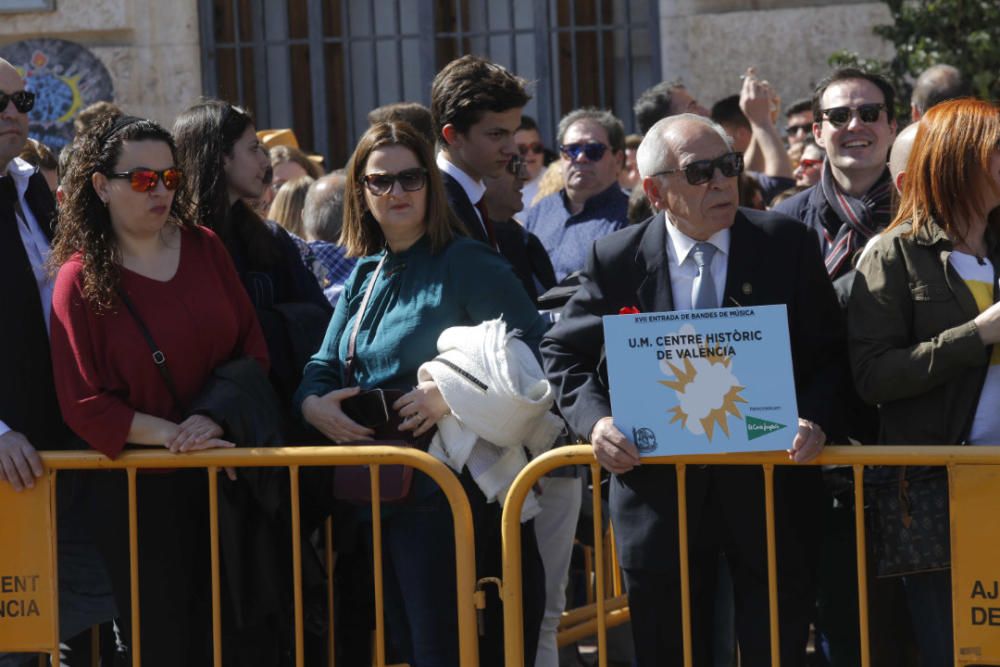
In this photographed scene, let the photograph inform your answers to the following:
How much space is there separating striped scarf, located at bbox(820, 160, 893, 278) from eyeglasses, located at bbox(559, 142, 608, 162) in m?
1.92

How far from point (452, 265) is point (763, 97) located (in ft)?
10.0

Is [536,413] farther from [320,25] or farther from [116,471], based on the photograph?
[320,25]

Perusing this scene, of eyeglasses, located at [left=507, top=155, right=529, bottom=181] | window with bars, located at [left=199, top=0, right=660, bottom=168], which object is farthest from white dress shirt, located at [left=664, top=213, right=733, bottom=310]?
window with bars, located at [left=199, top=0, right=660, bottom=168]

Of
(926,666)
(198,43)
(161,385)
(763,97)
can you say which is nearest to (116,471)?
(161,385)

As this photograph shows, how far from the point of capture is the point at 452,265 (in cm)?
463

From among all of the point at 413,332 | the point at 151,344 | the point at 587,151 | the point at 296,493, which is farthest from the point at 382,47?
the point at 296,493

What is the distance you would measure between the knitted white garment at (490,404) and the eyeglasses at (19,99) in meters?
1.54

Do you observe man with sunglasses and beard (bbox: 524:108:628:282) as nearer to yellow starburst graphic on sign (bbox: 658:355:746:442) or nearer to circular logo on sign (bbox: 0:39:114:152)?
yellow starburst graphic on sign (bbox: 658:355:746:442)

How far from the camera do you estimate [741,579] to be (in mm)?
4223

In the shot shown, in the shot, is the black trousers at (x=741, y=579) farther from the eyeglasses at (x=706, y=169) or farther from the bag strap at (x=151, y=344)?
the bag strap at (x=151, y=344)

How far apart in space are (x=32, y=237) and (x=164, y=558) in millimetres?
1107

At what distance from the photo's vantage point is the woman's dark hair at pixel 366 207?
4.73m

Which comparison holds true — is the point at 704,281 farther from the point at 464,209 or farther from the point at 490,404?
the point at 464,209

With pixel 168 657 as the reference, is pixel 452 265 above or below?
above
